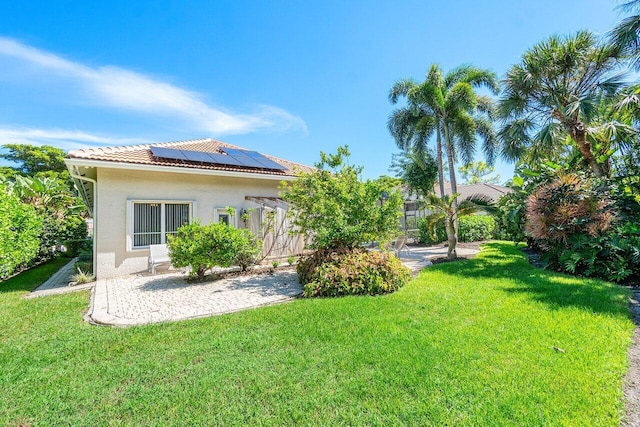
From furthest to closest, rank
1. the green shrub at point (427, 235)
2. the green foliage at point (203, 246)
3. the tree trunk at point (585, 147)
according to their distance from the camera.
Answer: the green shrub at point (427, 235)
the tree trunk at point (585, 147)
the green foliage at point (203, 246)

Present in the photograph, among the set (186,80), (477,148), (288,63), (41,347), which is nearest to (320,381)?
(41,347)

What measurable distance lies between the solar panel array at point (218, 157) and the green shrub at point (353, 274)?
23.5 ft

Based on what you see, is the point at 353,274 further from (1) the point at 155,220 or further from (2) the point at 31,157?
(2) the point at 31,157

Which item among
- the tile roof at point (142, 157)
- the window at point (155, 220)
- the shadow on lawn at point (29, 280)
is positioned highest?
the tile roof at point (142, 157)

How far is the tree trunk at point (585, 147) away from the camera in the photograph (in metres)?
12.1

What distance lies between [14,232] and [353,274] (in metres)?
12.4

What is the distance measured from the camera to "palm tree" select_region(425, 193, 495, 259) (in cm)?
1335

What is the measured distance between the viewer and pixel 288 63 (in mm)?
15008

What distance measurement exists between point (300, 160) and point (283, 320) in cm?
1585

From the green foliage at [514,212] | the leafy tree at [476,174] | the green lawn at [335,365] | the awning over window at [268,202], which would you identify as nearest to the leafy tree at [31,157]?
the awning over window at [268,202]

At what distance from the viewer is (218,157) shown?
567 inches

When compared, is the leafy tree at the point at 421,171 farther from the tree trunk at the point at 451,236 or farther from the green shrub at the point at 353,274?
the green shrub at the point at 353,274

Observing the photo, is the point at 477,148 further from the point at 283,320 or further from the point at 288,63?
the point at 283,320

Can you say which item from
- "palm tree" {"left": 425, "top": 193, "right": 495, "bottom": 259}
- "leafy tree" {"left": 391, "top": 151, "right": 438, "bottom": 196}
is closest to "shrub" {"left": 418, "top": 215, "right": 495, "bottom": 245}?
"leafy tree" {"left": 391, "top": 151, "right": 438, "bottom": 196}
